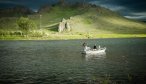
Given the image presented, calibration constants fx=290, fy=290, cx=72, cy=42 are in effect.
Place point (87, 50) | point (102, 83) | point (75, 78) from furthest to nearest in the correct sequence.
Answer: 1. point (87, 50)
2. point (75, 78)
3. point (102, 83)

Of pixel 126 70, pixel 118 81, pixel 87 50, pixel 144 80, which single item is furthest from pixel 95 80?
pixel 87 50

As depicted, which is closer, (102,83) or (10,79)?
(102,83)

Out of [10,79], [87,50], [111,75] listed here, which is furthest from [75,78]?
[87,50]

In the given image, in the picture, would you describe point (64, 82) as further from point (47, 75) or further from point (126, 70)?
point (126, 70)

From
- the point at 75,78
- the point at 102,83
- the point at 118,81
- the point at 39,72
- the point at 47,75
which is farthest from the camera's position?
the point at 39,72

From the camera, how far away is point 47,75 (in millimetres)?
61312

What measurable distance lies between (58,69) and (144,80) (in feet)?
76.3

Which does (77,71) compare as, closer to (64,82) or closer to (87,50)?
(64,82)

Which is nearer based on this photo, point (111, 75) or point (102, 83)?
point (102, 83)

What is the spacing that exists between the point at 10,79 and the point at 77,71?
16.4 m

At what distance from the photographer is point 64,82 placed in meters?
53.4

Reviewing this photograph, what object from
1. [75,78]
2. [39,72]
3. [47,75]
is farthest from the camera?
[39,72]

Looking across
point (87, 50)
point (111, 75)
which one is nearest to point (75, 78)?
point (111, 75)

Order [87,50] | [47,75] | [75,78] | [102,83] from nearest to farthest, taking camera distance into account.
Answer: [102,83]
[75,78]
[47,75]
[87,50]
